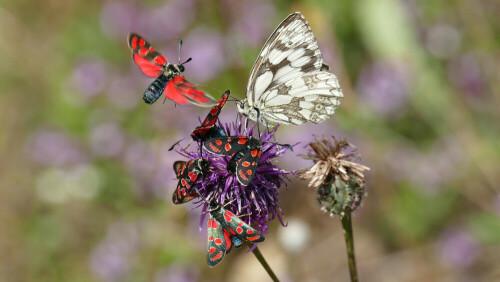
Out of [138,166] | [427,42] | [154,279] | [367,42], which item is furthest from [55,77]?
[427,42]

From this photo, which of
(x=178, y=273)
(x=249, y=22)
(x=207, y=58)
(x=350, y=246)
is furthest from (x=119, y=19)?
(x=350, y=246)

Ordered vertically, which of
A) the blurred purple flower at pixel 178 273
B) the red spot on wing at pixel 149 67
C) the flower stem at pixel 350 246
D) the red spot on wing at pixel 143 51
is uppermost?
the red spot on wing at pixel 143 51

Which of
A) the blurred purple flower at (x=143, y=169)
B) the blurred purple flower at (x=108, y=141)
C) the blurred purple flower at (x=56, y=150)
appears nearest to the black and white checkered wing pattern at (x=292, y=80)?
the blurred purple flower at (x=143, y=169)

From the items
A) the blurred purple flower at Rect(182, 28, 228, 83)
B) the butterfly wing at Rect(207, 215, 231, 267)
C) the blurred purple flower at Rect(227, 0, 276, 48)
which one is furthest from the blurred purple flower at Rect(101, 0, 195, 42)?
the butterfly wing at Rect(207, 215, 231, 267)

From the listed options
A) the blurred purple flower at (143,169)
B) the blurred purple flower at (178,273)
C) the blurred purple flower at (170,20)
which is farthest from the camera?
the blurred purple flower at (170,20)

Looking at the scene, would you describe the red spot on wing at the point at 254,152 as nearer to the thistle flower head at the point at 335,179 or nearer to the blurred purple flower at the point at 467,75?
the thistle flower head at the point at 335,179

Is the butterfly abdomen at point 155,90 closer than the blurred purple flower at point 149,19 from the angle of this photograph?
Yes

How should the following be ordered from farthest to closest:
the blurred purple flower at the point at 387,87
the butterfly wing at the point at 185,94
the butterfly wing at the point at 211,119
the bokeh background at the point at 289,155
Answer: the blurred purple flower at the point at 387,87, the bokeh background at the point at 289,155, the butterfly wing at the point at 185,94, the butterfly wing at the point at 211,119

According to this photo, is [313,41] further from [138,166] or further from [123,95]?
[123,95]
